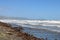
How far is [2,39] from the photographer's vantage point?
46.1 ft

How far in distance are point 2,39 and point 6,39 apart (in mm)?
371

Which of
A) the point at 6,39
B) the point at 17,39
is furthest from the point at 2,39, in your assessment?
the point at 17,39

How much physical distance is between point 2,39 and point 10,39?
0.73 meters

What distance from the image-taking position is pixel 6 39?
14.4 metres

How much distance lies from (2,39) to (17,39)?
1395mm

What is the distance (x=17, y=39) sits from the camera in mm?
15195

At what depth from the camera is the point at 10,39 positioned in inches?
577

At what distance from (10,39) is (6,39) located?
0.36 meters

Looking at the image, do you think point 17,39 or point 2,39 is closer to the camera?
point 2,39

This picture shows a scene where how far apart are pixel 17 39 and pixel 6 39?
1025 mm

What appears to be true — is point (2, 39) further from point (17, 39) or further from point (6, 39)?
point (17, 39)
